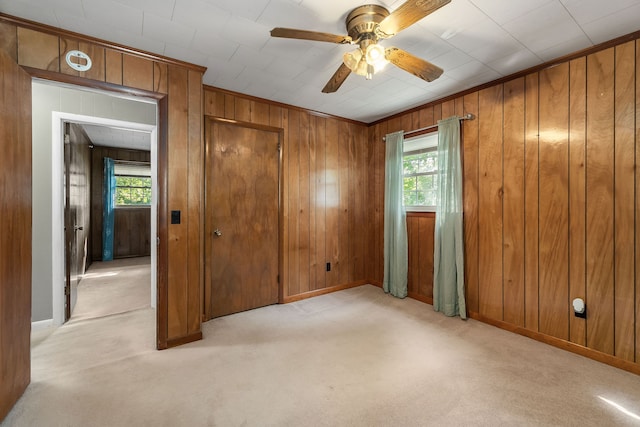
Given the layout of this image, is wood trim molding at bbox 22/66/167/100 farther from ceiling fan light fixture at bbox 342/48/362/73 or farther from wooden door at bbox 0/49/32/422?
ceiling fan light fixture at bbox 342/48/362/73

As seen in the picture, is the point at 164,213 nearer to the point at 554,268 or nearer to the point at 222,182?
the point at 222,182

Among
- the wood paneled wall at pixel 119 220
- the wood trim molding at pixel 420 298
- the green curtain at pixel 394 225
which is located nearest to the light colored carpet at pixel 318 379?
the wood trim molding at pixel 420 298

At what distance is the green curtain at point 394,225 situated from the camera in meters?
3.49

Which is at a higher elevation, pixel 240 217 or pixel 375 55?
pixel 375 55

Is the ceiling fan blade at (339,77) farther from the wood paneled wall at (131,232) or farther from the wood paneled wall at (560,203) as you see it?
the wood paneled wall at (131,232)

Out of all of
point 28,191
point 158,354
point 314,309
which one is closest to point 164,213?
point 28,191

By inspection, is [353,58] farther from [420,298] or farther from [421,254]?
[420,298]

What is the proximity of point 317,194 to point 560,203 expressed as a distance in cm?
239

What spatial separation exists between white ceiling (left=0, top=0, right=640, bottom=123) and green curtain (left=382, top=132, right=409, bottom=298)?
3.47ft

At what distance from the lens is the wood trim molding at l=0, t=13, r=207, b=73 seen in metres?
1.75

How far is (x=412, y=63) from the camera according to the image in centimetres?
175

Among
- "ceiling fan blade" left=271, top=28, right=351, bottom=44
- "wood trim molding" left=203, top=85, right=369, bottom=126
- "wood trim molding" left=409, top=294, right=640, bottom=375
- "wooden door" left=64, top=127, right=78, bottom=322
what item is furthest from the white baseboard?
"wood trim molding" left=409, top=294, right=640, bottom=375

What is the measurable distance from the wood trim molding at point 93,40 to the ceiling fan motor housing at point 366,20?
1.39 metres

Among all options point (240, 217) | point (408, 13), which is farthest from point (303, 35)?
point (240, 217)
